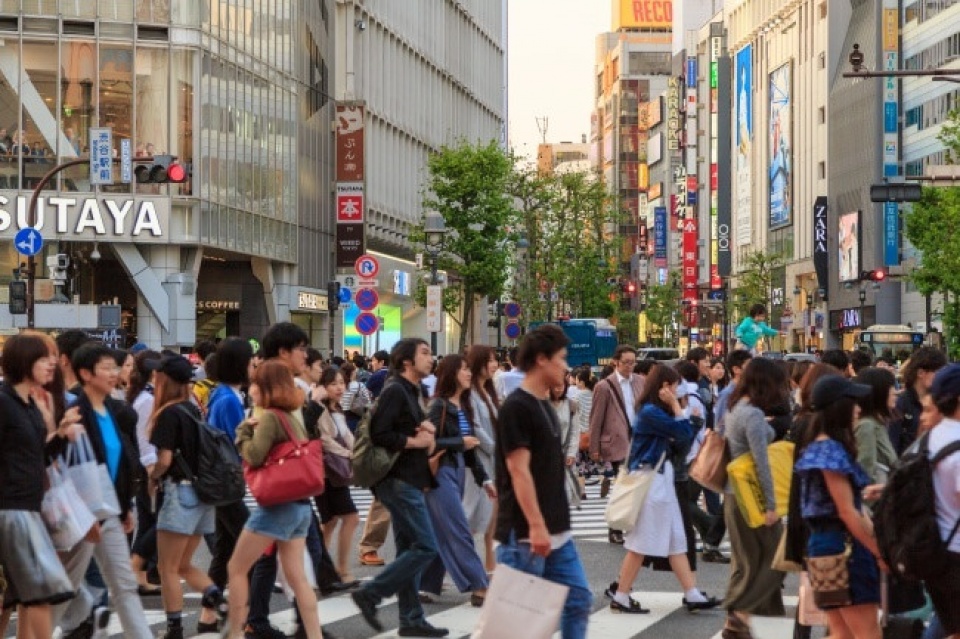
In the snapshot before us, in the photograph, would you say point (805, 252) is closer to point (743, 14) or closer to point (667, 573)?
point (743, 14)

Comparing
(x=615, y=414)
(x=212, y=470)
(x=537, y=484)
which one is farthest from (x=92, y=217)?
(x=537, y=484)

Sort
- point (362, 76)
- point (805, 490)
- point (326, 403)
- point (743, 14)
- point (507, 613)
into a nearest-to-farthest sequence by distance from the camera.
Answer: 1. point (507, 613)
2. point (805, 490)
3. point (326, 403)
4. point (362, 76)
5. point (743, 14)

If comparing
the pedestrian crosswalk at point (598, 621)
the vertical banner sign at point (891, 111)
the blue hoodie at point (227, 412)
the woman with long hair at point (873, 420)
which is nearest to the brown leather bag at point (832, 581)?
the woman with long hair at point (873, 420)

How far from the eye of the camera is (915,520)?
313 inches

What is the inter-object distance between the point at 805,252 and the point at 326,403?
110 meters

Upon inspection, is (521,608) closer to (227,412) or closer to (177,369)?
(177,369)

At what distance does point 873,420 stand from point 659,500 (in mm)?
3093

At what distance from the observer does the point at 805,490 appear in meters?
9.12

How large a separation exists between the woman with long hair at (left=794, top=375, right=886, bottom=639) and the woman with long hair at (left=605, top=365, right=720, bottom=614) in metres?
4.20

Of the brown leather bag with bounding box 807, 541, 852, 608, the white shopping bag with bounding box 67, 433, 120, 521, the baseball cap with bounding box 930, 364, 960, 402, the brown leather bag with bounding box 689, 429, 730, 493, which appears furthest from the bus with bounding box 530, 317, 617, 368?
the baseball cap with bounding box 930, 364, 960, 402

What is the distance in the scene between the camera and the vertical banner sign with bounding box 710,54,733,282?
146 m

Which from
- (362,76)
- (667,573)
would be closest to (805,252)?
(362,76)

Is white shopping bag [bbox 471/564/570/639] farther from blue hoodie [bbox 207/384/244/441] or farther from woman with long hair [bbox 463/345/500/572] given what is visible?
woman with long hair [bbox 463/345/500/572]

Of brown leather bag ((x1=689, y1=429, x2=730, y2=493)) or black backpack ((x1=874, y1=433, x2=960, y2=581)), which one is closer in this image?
black backpack ((x1=874, y1=433, x2=960, y2=581))
